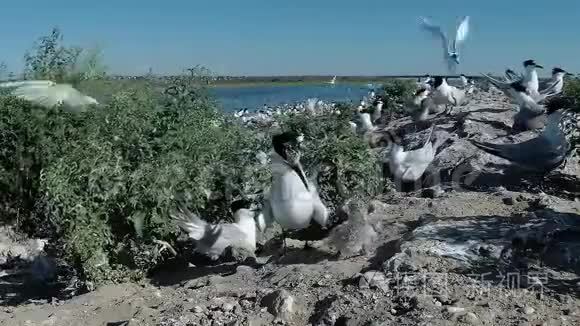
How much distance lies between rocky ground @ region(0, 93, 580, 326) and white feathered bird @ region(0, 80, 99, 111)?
1.65 metres

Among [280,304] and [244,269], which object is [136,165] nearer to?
[244,269]

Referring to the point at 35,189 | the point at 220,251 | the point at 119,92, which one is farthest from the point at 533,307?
the point at 35,189

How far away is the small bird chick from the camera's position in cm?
513

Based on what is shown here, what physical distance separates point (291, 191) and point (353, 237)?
0.62m

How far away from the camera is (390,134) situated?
12703mm

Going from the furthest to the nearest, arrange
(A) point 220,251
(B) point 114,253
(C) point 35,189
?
(C) point 35,189
(A) point 220,251
(B) point 114,253

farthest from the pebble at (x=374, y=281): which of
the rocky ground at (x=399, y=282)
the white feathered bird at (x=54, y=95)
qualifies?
the white feathered bird at (x=54, y=95)

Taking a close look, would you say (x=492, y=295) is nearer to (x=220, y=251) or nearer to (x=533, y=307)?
(x=533, y=307)

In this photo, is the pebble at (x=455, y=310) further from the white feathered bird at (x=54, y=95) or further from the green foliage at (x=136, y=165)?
the white feathered bird at (x=54, y=95)

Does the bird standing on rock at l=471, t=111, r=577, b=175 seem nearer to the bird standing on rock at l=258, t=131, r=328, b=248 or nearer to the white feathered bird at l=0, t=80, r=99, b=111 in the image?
the bird standing on rock at l=258, t=131, r=328, b=248

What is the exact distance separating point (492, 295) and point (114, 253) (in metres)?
2.97

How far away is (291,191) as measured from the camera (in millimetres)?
5418

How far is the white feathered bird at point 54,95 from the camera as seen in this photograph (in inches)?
244

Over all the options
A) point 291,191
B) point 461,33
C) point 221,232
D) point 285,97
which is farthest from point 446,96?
point 285,97
